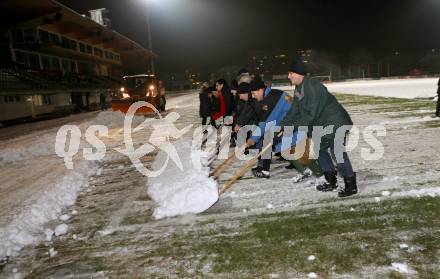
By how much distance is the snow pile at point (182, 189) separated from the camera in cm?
474

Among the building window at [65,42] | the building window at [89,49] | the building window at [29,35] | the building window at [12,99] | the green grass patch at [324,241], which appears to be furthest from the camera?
the building window at [89,49]

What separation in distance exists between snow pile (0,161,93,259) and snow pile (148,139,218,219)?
1241 millimetres

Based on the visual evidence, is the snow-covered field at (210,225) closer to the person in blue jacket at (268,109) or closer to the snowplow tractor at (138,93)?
the person in blue jacket at (268,109)

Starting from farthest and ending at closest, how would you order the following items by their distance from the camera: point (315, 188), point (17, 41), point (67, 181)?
1. point (17, 41)
2. point (67, 181)
3. point (315, 188)

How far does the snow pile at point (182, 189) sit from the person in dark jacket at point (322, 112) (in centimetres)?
153

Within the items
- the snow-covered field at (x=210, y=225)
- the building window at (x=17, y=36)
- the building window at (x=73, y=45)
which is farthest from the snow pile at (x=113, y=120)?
the building window at (x=73, y=45)

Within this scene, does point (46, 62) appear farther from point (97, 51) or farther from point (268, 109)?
point (268, 109)

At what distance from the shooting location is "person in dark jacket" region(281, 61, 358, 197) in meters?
4.59

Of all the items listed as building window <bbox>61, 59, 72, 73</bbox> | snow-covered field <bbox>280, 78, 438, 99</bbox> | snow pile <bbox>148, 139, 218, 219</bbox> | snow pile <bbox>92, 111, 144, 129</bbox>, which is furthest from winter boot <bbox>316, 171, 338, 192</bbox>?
building window <bbox>61, 59, 72, 73</bbox>

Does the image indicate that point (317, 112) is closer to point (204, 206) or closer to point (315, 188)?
point (315, 188)

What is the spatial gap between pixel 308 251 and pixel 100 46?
48.6 meters

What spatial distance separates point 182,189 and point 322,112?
7.08 ft

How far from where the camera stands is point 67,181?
21.9 feet

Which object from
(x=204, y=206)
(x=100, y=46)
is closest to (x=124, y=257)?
(x=204, y=206)
